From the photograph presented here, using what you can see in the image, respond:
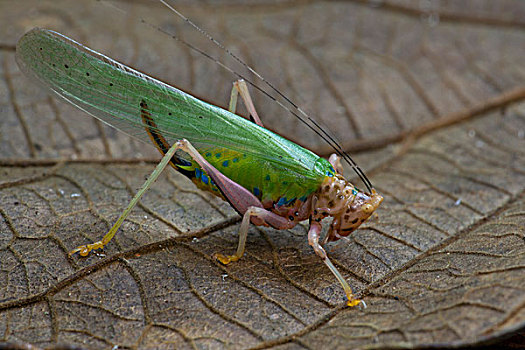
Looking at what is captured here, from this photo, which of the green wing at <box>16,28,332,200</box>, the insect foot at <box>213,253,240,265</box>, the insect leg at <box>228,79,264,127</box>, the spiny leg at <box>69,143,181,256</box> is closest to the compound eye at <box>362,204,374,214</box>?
the green wing at <box>16,28,332,200</box>

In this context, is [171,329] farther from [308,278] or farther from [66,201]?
[66,201]

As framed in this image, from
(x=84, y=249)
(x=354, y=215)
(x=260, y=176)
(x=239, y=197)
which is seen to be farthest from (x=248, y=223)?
(x=84, y=249)

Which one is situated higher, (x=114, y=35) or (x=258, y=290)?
(x=114, y=35)

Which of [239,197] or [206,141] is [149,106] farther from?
[239,197]

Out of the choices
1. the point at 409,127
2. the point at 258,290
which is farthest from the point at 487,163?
the point at 258,290

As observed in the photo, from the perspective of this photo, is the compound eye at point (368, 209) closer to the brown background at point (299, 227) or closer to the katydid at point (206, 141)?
the katydid at point (206, 141)

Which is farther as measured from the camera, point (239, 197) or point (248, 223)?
point (239, 197)
